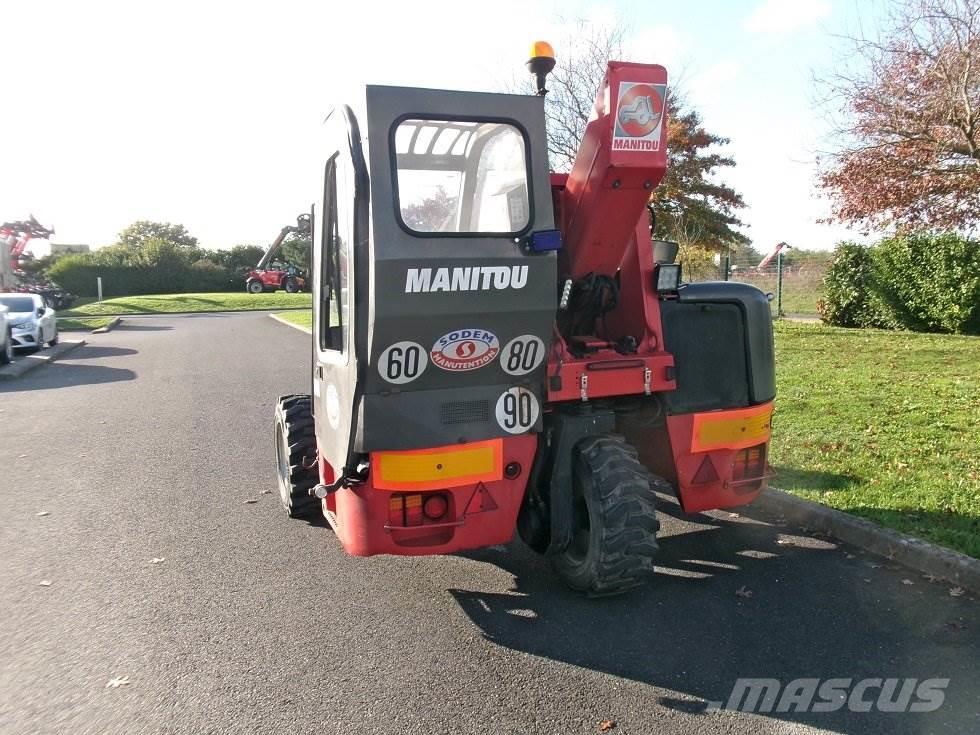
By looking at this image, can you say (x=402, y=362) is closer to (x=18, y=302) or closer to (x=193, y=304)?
(x=18, y=302)

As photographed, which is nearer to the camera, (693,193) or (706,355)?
(706,355)

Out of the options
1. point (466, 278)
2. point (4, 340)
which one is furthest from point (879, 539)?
point (4, 340)

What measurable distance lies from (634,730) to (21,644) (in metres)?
3.10

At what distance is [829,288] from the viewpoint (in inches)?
772

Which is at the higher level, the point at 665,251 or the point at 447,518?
the point at 665,251

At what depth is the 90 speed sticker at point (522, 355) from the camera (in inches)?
160

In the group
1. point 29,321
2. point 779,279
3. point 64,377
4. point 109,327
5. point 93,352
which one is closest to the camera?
point 64,377

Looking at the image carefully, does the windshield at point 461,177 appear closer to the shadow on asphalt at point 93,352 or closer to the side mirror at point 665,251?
the side mirror at point 665,251

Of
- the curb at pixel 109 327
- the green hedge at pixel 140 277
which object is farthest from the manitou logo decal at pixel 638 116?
the green hedge at pixel 140 277

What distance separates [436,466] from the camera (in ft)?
13.3

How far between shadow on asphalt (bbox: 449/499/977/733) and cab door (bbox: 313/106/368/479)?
4.11ft

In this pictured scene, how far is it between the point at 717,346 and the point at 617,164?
4.57ft

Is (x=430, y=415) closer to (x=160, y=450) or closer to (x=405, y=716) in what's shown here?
(x=405, y=716)

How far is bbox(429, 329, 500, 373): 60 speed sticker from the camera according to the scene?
3906mm
